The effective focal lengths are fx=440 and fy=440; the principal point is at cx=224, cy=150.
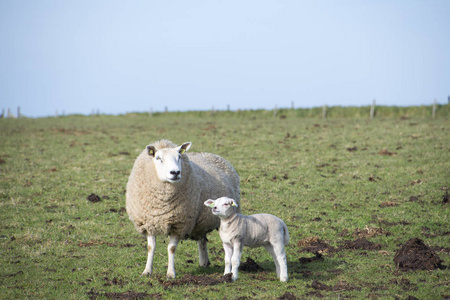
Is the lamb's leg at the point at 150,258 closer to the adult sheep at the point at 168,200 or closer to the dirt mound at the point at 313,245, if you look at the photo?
the adult sheep at the point at 168,200

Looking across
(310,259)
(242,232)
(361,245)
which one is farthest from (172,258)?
(361,245)

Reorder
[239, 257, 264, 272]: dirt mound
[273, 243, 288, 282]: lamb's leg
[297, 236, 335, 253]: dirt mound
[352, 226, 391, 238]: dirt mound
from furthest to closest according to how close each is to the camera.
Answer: [352, 226, 391, 238]: dirt mound
[297, 236, 335, 253]: dirt mound
[239, 257, 264, 272]: dirt mound
[273, 243, 288, 282]: lamb's leg

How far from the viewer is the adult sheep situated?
29.0 ft

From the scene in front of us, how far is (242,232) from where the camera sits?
814cm

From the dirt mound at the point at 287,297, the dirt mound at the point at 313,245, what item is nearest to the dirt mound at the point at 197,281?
the dirt mound at the point at 287,297

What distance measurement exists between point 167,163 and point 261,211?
6546 millimetres

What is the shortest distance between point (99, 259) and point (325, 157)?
15210 millimetres

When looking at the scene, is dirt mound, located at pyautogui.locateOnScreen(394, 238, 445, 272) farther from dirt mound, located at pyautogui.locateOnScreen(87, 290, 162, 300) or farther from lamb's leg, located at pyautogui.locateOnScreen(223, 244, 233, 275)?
dirt mound, located at pyautogui.locateOnScreen(87, 290, 162, 300)

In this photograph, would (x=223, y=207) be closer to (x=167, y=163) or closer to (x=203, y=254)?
(x=167, y=163)

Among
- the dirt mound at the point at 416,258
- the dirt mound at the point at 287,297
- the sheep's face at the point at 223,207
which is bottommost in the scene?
the dirt mound at the point at 287,297

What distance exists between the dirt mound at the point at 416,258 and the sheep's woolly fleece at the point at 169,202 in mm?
3988

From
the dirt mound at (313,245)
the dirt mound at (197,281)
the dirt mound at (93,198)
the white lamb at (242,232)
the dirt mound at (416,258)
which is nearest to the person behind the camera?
the white lamb at (242,232)

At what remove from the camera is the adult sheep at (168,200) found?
29.0 feet

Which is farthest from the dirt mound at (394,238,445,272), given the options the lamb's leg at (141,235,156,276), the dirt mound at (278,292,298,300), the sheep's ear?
the sheep's ear
